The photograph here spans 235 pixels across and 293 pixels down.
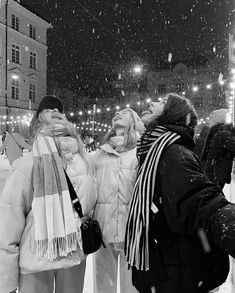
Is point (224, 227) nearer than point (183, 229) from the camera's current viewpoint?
Yes

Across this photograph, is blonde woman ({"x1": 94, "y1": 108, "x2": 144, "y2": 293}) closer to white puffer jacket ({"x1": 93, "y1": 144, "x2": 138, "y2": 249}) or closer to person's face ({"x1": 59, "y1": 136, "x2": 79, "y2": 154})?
white puffer jacket ({"x1": 93, "y1": 144, "x2": 138, "y2": 249})

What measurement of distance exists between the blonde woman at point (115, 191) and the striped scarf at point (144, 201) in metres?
0.82

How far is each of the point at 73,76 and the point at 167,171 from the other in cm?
6426

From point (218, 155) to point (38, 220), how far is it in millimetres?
3057

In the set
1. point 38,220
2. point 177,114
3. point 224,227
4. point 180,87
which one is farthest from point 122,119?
point 180,87

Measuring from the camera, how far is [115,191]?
283 cm

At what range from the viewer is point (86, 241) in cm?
244

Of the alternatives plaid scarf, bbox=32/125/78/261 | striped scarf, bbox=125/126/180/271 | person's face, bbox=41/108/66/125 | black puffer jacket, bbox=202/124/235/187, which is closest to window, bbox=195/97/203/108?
black puffer jacket, bbox=202/124/235/187

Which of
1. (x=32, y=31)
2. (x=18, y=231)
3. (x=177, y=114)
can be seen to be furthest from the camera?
(x=32, y=31)

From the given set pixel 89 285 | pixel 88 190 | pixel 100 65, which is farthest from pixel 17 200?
pixel 100 65

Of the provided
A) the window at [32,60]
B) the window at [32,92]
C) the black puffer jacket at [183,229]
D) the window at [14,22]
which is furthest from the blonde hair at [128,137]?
the window at [32,60]

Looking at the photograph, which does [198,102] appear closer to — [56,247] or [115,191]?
[115,191]

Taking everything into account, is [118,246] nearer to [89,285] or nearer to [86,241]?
[86,241]

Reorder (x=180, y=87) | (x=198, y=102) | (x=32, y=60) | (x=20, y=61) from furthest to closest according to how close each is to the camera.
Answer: (x=180, y=87) → (x=198, y=102) → (x=32, y=60) → (x=20, y=61)
